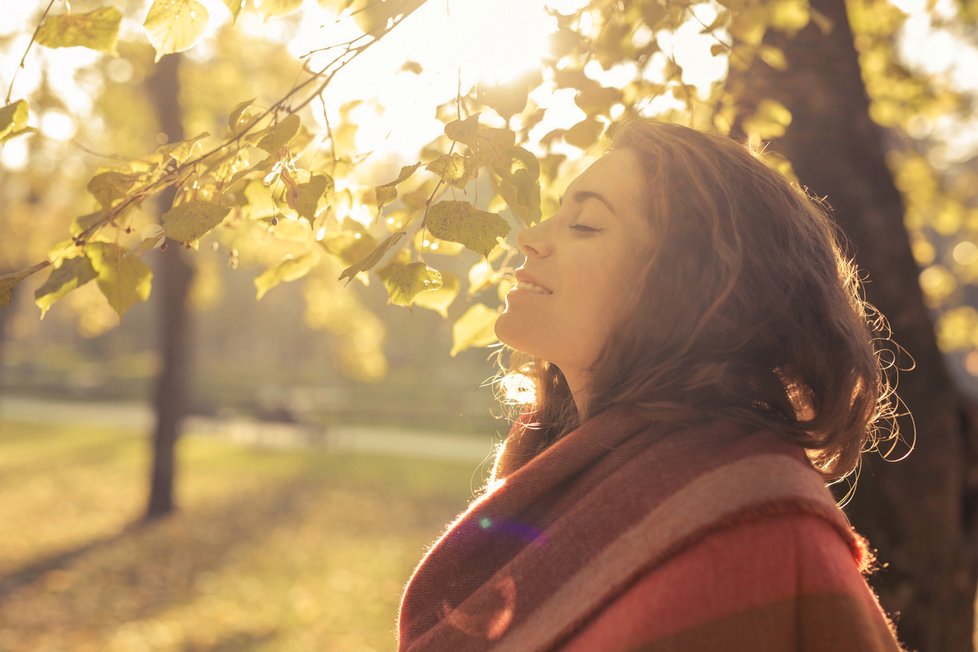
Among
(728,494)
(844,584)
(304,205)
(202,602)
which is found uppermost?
(304,205)

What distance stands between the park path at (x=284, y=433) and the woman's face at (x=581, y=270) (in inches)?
573

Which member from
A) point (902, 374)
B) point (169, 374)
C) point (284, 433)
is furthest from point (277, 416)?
point (902, 374)

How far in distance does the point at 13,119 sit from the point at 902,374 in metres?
2.87

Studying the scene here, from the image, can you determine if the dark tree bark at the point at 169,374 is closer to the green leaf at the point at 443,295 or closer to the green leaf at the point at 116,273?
the green leaf at the point at 443,295

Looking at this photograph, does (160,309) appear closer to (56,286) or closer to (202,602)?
(202,602)

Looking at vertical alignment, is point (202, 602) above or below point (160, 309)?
below

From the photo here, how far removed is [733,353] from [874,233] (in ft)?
5.81

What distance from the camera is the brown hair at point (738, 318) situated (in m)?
1.70

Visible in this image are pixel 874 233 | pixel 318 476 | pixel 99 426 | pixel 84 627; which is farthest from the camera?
pixel 99 426

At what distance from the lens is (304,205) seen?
1734mm

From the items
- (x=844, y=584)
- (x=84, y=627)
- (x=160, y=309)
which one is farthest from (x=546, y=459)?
(x=160, y=309)

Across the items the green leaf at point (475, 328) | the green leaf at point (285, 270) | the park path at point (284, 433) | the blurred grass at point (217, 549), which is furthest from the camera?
the park path at point (284, 433)

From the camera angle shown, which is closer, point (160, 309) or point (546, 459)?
point (546, 459)

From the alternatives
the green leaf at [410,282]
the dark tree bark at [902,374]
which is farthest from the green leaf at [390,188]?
the dark tree bark at [902,374]
